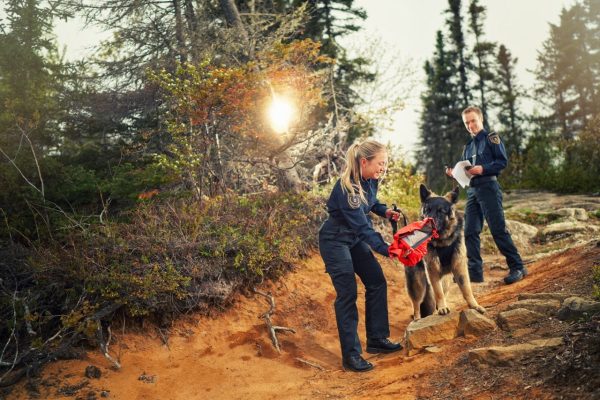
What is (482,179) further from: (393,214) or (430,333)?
(430,333)

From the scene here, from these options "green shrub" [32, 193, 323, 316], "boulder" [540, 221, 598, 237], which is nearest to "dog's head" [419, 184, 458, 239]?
"green shrub" [32, 193, 323, 316]

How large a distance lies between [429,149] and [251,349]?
134 ft

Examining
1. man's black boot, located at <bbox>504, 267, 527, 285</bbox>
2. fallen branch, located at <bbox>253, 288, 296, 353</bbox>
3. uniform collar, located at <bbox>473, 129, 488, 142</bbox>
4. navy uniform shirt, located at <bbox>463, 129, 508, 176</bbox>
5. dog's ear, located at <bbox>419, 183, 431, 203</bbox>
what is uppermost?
uniform collar, located at <bbox>473, 129, 488, 142</bbox>

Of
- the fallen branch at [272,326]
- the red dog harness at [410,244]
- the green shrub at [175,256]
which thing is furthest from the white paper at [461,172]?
the fallen branch at [272,326]

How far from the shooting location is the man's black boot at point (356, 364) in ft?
17.2

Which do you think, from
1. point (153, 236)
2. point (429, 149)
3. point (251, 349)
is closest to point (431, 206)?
point (251, 349)

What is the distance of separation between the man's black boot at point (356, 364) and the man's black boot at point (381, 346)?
1.42 feet

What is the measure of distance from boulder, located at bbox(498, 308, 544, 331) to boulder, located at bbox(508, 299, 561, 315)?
97mm

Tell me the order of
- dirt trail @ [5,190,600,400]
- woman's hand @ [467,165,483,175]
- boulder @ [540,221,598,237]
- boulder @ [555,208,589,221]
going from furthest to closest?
1. boulder @ [555,208,589,221]
2. boulder @ [540,221,598,237]
3. woman's hand @ [467,165,483,175]
4. dirt trail @ [5,190,600,400]

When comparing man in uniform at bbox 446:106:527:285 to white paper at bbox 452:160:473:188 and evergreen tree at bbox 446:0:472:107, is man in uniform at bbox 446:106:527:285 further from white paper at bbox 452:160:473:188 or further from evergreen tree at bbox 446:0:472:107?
evergreen tree at bbox 446:0:472:107

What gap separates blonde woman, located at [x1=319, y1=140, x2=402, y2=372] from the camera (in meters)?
5.32

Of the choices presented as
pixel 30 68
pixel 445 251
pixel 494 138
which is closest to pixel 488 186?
pixel 494 138

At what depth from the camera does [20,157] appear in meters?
8.99

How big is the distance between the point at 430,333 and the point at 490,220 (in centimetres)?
281
